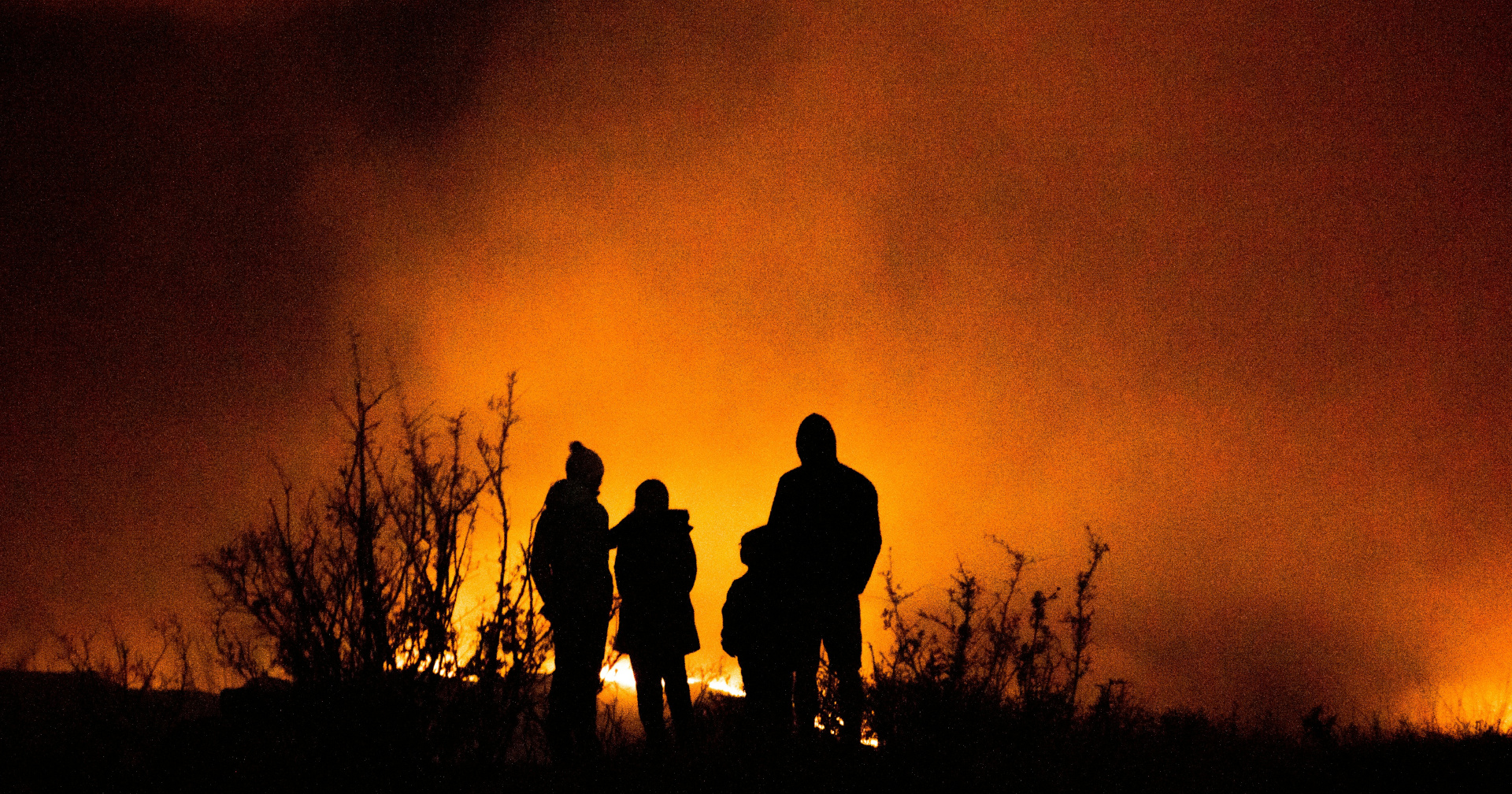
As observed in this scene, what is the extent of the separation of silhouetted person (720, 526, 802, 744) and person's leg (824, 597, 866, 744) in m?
0.19

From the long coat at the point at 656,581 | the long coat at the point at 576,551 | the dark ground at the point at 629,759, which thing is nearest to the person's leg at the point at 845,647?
the dark ground at the point at 629,759

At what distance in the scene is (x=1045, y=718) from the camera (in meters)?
4.18

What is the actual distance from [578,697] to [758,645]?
104 cm

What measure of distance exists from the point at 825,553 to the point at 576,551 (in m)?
1.53

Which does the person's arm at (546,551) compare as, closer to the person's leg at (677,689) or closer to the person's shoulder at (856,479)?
the person's leg at (677,689)

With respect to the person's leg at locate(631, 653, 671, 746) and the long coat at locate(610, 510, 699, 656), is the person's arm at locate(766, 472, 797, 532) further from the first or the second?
the person's leg at locate(631, 653, 671, 746)

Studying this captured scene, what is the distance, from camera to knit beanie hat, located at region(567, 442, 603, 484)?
540 centimetres

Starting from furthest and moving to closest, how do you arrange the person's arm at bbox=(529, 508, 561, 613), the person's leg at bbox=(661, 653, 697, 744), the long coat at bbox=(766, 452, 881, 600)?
the person's leg at bbox=(661, 653, 697, 744)
the person's arm at bbox=(529, 508, 561, 613)
the long coat at bbox=(766, 452, 881, 600)

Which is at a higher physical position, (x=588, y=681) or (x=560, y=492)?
(x=560, y=492)

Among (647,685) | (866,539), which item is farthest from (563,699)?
(866,539)

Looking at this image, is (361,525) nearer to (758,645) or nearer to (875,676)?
(758,645)

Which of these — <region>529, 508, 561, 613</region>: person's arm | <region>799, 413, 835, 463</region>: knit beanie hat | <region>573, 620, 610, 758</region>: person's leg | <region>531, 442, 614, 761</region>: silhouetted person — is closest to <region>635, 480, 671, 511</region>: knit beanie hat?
<region>531, 442, 614, 761</region>: silhouetted person

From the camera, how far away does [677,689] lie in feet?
17.3

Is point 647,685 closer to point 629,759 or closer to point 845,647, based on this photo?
point 629,759
